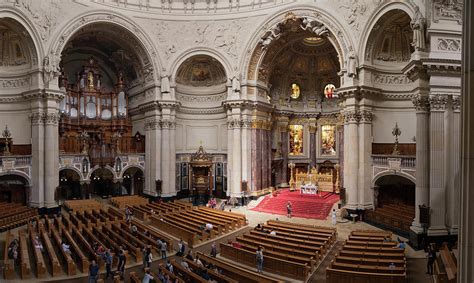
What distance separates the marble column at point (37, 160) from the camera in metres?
25.1

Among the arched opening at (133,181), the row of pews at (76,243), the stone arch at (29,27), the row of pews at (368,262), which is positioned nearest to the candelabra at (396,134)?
the row of pews at (368,262)

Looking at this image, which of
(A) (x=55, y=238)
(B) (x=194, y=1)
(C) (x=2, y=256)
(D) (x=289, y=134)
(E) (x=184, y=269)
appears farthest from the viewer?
(D) (x=289, y=134)

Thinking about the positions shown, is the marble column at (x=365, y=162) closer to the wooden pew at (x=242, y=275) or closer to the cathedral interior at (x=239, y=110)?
the cathedral interior at (x=239, y=110)

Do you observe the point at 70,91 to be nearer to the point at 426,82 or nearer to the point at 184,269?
the point at 184,269

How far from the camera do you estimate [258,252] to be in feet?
49.0

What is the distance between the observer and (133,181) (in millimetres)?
33781

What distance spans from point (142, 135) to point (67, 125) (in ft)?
21.2

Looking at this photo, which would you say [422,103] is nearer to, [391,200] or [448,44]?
[448,44]

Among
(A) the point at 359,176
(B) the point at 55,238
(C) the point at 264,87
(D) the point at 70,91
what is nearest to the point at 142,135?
(D) the point at 70,91

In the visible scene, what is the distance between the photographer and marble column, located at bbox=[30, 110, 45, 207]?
988 inches

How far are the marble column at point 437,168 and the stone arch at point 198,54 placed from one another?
1698cm

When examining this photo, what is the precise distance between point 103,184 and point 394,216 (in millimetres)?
25439

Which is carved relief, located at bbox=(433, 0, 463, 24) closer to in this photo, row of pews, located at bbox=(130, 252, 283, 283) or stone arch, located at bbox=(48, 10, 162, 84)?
row of pews, located at bbox=(130, 252, 283, 283)

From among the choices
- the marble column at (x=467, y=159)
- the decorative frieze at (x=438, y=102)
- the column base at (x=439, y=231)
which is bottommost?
the column base at (x=439, y=231)
